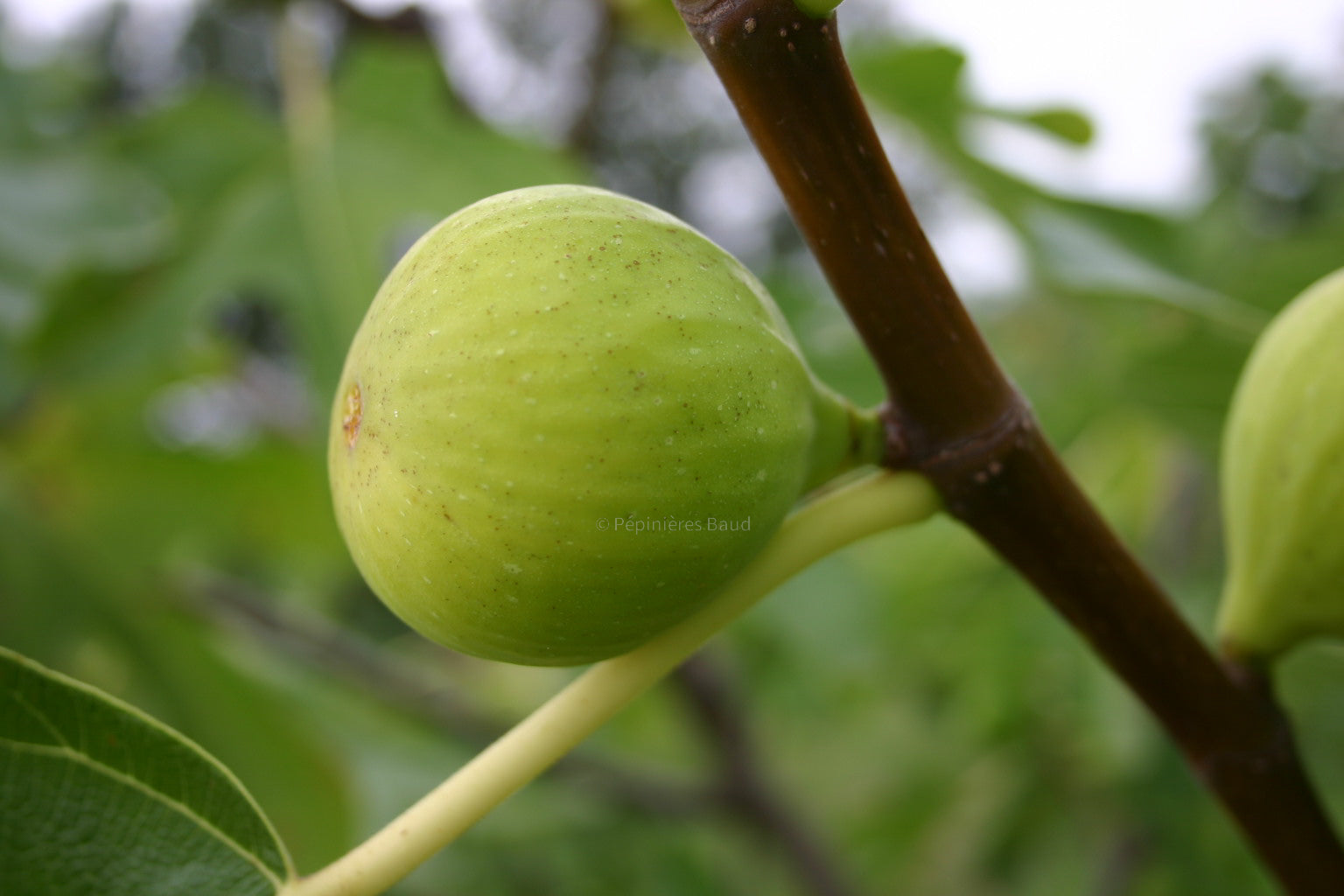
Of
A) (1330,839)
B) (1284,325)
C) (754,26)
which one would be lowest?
(1330,839)

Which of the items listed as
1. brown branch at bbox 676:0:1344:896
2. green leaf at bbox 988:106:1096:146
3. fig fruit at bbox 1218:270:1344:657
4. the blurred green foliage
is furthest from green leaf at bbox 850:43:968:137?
brown branch at bbox 676:0:1344:896

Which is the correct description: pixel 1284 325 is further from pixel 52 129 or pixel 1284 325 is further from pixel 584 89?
pixel 52 129

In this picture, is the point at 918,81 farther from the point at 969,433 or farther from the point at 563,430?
the point at 563,430

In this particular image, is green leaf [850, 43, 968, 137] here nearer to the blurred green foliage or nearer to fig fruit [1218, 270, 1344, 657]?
the blurred green foliage

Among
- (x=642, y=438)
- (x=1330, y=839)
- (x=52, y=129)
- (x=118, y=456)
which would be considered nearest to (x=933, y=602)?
(x=1330, y=839)

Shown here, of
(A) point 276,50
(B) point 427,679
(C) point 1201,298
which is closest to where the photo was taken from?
(C) point 1201,298

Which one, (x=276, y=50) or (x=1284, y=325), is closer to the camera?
(x=1284, y=325)
